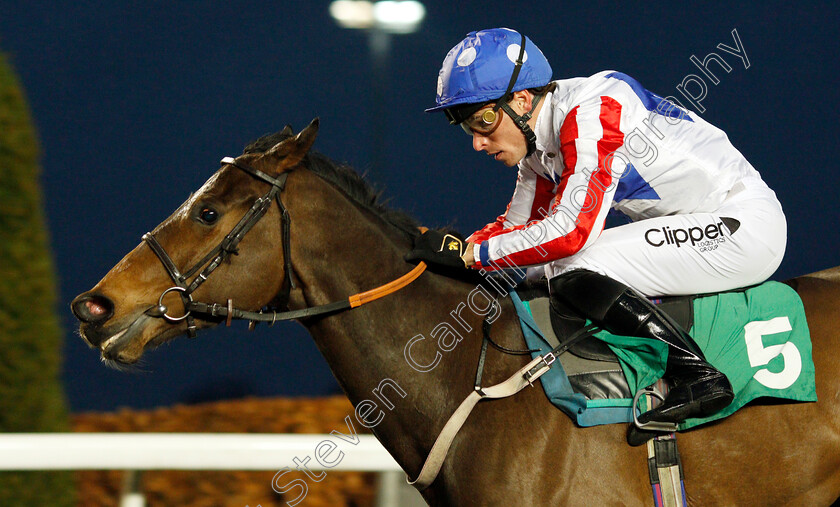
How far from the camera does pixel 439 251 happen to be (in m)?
2.29

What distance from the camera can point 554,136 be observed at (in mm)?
2385

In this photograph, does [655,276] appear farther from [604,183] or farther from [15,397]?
[15,397]

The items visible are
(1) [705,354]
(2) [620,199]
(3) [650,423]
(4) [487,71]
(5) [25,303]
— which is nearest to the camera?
(3) [650,423]

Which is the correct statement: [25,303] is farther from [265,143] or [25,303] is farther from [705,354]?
[705,354]

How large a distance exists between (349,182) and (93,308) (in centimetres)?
85

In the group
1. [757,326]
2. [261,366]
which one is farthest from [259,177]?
[261,366]

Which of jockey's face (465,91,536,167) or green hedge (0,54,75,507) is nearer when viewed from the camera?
jockey's face (465,91,536,167)

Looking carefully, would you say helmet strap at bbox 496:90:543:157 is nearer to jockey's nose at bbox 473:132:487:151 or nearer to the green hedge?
jockey's nose at bbox 473:132:487:151

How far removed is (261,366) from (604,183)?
373cm

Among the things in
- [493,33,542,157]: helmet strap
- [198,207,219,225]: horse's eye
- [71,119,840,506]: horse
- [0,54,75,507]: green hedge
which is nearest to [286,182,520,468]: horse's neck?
[71,119,840,506]: horse

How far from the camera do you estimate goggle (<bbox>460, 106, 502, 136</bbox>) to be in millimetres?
2322

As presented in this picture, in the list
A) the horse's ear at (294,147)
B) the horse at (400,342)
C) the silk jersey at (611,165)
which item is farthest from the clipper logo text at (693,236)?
the horse's ear at (294,147)

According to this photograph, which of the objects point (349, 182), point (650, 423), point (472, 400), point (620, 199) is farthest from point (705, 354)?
point (349, 182)

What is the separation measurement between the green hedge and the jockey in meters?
1.89
